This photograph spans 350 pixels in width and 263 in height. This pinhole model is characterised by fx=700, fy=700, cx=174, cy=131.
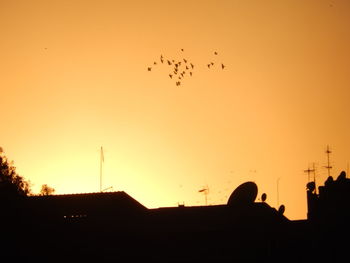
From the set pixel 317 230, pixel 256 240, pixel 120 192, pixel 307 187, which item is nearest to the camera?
pixel 256 240

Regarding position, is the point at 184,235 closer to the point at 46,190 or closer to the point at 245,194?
the point at 245,194

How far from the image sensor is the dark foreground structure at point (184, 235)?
3584 centimetres

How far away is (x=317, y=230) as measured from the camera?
41.1 m

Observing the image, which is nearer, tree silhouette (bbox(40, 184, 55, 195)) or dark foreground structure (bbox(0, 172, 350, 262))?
dark foreground structure (bbox(0, 172, 350, 262))

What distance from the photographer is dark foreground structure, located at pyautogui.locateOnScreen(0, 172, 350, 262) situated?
35.8m

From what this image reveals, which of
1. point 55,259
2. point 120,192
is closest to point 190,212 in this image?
point 120,192

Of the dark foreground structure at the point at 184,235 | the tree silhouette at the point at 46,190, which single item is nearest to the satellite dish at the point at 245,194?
the dark foreground structure at the point at 184,235

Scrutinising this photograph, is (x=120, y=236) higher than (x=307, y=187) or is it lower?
lower

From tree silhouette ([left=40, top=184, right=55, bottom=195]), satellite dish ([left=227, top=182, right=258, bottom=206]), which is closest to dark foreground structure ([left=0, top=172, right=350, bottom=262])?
satellite dish ([left=227, top=182, right=258, bottom=206])

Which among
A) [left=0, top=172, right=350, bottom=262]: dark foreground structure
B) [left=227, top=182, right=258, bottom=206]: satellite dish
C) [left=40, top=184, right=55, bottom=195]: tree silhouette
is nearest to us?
[left=0, top=172, right=350, bottom=262]: dark foreground structure

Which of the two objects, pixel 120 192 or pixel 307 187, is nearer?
pixel 307 187

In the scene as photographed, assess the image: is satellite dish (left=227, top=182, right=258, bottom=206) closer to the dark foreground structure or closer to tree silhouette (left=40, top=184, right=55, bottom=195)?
the dark foreground structure

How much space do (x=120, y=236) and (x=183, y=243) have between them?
3.60 m

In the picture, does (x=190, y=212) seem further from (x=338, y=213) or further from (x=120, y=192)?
(x=338, y=213)
